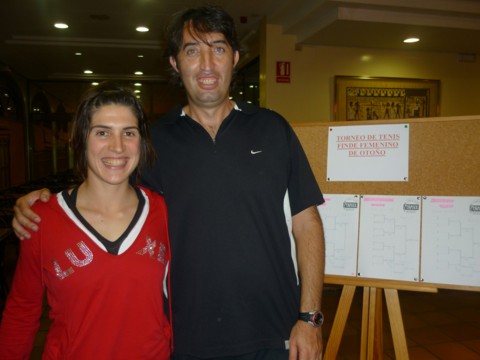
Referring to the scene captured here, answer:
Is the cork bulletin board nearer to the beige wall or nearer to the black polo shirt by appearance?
the black polo shirt

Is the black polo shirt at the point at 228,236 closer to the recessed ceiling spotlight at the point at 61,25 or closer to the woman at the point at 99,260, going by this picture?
the woman at the point at 99,260

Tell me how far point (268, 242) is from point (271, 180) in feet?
0.72

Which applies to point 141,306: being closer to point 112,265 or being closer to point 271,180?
point 112,265

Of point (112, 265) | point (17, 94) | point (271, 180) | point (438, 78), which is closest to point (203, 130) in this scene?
point (271, 180)

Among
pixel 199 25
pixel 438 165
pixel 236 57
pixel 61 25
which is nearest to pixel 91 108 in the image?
pixel 199 25

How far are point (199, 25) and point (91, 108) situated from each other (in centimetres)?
53

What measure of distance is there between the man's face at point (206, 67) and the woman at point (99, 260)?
24 cm

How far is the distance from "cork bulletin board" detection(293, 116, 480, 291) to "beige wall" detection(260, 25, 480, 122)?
393 centimetres

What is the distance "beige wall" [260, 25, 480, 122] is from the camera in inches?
223

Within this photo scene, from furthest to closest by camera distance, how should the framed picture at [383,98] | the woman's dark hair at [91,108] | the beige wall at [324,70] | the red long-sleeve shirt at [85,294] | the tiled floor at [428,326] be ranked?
the framed picture at [383,98] → the beige wall at [324,70] → the tiled floor at [428,326] → the woman's dark hair at [91,108] → the red long-sleeve shirt at [85,294]

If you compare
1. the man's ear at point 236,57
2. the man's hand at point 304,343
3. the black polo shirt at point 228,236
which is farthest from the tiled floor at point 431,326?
the man's ear at point 236,57

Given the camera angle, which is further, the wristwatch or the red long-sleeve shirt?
the wristwatch

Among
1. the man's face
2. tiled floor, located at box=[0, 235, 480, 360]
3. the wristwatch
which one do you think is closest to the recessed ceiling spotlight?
tiled floor, located at box=[0, 235, 480, 360]

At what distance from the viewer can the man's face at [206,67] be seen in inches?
58.4
